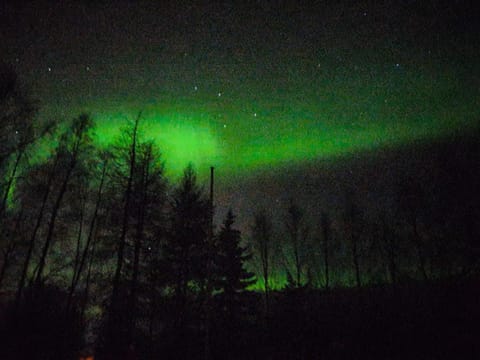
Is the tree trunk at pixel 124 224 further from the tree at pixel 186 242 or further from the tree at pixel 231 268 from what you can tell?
the tree at pixel 231 268

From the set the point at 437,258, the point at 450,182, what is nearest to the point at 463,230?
the point at 450,182

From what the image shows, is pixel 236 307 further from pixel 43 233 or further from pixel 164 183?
pixel 43 233

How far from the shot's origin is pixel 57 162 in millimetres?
15648

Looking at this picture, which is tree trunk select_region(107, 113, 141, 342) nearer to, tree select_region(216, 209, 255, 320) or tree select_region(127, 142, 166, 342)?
tree select_region(127, 142, 166, 342)

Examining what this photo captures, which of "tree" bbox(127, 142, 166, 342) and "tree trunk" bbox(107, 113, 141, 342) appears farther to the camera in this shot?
"tree" bbox(127, 142, 166, 342)

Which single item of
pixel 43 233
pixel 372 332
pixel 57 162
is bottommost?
pixel 372 332

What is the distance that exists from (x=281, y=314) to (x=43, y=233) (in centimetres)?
1637

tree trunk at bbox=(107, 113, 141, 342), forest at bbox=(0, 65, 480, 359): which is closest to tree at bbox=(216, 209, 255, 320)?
forest at bbox=(0, 65, 480, 359)

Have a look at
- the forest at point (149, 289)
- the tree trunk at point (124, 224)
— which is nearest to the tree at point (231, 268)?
the forest at point (149, 289)

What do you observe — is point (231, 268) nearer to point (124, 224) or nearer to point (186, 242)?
point (186, 242)

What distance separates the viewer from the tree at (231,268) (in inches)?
666

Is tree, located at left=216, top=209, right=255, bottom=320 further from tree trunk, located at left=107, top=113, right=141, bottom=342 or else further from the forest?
tree trunk, located at left=107, top=113, right=141, bottom=342

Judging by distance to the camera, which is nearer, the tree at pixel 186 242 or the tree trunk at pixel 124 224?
the tree trunk at pixel 124 224

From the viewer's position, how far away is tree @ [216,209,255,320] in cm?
1692
